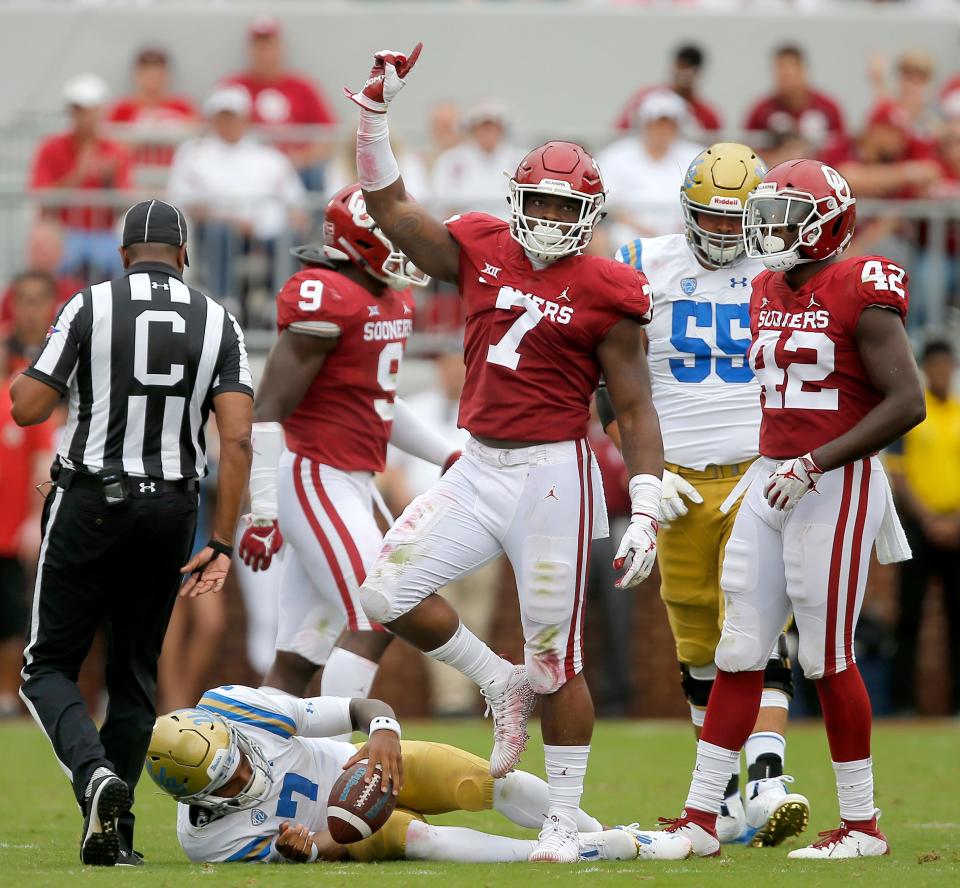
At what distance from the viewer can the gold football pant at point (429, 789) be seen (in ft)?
19.5

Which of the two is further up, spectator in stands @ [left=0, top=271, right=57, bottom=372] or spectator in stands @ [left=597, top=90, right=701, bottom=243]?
spectator in stands @ [left=597, top=90, right=701, bottom=243]

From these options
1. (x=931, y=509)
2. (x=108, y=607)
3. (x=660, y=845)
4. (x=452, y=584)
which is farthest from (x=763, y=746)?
(x=931, y=509)

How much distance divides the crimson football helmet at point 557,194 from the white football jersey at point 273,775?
5.43 ft

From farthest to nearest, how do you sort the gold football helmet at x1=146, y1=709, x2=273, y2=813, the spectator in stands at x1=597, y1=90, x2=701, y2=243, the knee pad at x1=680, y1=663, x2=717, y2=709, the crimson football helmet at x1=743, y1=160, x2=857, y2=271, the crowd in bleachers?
the spectator in stands at x1=597, y1=90, x2=701, y2=243 < the crowd in bleachers < the knee pad at x1=680, y1=663, x2=717, y2=709 < the crimson football helmet at x1=743, y1=160, x2=857, y2=271 < the gold football helmet at x1=146, y1=709, x2=273, y2=813

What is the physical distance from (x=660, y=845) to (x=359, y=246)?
269 cm

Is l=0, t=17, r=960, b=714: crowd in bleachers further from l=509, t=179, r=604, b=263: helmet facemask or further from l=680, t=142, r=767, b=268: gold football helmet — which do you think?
l=509, t=179, r=604, b=263: helmet facemask

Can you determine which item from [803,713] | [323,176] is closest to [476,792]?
[803,713]

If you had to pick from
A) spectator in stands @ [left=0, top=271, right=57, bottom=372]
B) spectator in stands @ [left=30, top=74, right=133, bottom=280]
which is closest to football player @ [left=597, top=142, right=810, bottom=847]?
spectator in stands @ [left=0, top=271, right=57, bottom=372]

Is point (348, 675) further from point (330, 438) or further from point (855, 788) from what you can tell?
point (855, 788)

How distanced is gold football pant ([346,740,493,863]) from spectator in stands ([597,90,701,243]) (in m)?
7.13

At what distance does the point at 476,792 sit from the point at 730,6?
41.1ft

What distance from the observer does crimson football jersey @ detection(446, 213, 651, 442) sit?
Answer: 232 inches

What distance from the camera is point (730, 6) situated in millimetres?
17031

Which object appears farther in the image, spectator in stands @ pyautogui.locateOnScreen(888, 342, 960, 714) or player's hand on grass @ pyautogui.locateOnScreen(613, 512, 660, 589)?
spectator in stands @ pyautogui.locateOnScreen(888, 342, 960, 714)
